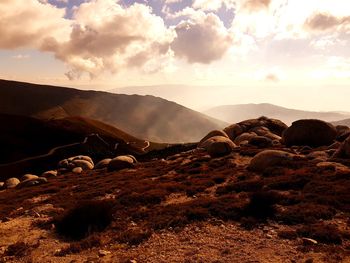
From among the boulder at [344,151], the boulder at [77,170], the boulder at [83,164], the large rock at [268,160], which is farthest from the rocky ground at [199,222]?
the boulder at [83,164]

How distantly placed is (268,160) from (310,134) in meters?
21.6

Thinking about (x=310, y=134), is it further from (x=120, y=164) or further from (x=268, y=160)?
(x=120, y=164)

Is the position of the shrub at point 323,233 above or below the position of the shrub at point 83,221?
above

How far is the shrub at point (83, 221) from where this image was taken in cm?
1825

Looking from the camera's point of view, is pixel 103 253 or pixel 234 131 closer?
pixel 103 253

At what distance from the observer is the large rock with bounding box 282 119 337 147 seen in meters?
49.7

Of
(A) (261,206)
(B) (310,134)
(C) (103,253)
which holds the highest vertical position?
(B) (310,134)

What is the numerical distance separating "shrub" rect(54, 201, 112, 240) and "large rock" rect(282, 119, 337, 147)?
38.1 metres

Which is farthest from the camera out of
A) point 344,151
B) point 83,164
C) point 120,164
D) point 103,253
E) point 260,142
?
point 83,164

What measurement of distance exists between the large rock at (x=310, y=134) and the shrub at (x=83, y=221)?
38053 mm

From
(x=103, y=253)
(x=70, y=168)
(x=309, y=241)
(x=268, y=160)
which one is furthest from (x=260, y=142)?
(x=103, y=253)

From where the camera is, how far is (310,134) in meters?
49.6

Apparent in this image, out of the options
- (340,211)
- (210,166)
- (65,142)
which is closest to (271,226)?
(340,211)

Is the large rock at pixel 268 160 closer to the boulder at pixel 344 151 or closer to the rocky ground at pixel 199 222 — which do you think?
the rocky ground at pixel 199 222
